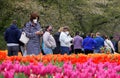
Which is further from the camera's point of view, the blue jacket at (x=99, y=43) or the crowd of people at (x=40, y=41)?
the blue jacket at (x=99, y=43)

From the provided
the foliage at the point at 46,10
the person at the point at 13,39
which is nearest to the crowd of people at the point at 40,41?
the person at the point at 13,39

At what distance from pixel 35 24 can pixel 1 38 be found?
44.9 ft

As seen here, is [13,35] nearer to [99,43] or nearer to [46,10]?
[99,43]

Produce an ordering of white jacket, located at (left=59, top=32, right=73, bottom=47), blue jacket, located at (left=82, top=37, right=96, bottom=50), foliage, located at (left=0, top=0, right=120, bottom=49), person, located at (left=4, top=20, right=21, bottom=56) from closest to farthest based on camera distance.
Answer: person, located at (left=4, top=20, right=21, bottom=56)
white jacket, located at (left=59, top=32, right=73, bottom=47)
blue jacket, located at (left=82, top=37, right=96, bottom=50)
foliage, located at (left=0, top=0, right=120, bottom=49)

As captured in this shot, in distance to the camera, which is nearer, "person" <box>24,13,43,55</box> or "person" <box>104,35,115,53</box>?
"person" <box>24,13,43,55</box>

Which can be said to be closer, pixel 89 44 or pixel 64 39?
pixel 64 39

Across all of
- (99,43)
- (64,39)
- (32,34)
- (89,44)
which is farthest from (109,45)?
(32,34)

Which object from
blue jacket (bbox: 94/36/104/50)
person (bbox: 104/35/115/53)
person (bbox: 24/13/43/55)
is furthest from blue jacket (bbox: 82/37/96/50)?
person (bbox: 24/13/43/55)

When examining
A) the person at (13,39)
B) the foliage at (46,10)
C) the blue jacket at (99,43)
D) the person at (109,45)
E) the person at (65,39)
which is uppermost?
the person at (13,39)

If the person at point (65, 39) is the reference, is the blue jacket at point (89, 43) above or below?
below

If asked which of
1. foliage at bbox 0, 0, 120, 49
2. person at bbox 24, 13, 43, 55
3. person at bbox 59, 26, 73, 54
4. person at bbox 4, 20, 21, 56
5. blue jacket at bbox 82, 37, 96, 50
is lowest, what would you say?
foliage at bbox 0, 0, 120, 49

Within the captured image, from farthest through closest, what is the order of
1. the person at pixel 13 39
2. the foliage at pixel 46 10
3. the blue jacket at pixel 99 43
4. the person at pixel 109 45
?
the foliage at pixel 46 10 → the person at pixel 109 45 → the blue jacket at pixel 99 43 → the person at pixel 13 39

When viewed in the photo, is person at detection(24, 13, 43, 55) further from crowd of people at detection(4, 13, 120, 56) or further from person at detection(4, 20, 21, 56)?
person at detection(4, 20, 21, 56)

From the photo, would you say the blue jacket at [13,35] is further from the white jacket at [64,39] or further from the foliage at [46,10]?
the foliage at [46,10]
